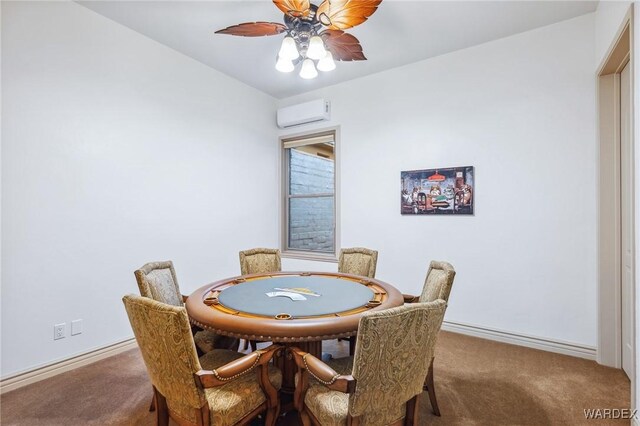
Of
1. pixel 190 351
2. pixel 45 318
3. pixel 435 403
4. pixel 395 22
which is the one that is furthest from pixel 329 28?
pixel 45 318

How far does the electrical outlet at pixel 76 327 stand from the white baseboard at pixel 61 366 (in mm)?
199

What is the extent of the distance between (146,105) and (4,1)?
1142 mm

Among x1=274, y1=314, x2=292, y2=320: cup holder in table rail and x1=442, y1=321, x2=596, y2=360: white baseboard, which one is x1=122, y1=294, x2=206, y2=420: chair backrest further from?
x1=442, y1=321, x2=596, y2=360: white baseboard

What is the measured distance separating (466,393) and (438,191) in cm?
199

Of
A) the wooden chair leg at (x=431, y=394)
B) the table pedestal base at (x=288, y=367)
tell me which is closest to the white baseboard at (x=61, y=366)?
the table pedestal base at (x=288, y=367)

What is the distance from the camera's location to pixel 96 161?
112 inches

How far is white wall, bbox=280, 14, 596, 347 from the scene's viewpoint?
2.87 meters

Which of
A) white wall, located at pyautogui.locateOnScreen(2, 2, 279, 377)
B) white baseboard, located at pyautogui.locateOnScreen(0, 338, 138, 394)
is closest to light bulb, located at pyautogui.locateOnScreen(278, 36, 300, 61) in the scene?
white wall, located at pyautogui.locateOnScreen(2, 2, 279, 377)

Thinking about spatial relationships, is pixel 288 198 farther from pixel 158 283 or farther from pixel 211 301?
pixel 211 301

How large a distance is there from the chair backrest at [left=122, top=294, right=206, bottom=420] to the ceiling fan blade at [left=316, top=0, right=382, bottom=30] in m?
1.95

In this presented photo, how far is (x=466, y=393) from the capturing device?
7.52ft

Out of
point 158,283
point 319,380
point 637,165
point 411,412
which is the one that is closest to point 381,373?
point 319,380

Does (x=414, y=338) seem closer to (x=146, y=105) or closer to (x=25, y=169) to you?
(x=25, y=169)

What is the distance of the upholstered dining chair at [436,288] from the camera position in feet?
6.33
